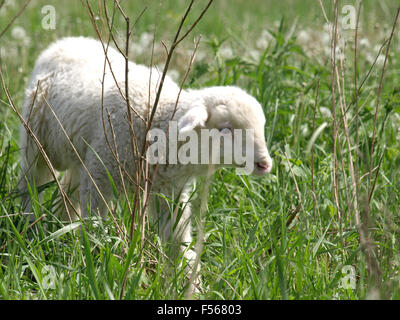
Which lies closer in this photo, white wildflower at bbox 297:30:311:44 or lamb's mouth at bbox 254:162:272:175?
lamb's mouth at bbox 254:162:272:175

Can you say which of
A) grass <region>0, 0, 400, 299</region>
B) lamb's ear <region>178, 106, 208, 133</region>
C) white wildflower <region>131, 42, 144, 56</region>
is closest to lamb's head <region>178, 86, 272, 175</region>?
lamb's ear <region>178, 106, 208, 133</region>

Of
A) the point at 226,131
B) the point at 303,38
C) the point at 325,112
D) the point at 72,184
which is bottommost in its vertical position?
the point at 72,184

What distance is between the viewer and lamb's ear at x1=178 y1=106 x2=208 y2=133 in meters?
2.88

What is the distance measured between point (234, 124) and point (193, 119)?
215 mm

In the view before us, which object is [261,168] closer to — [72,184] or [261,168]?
[261,168]

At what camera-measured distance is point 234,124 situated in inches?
118

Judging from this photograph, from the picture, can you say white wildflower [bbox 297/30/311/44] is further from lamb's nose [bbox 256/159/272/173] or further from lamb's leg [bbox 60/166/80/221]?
lamb's nose [bbox 256/159/272/173]

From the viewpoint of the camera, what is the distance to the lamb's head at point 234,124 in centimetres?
294

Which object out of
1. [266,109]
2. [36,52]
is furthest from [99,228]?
[36,52]

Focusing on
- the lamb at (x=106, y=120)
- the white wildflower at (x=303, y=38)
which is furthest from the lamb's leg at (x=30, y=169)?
the white wildflower at (x=303, y=38)

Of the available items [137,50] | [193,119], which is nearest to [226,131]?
[193,119]

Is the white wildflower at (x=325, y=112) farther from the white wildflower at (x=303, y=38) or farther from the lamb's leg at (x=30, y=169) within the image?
the lamb's leg at (x=30, y=169)
